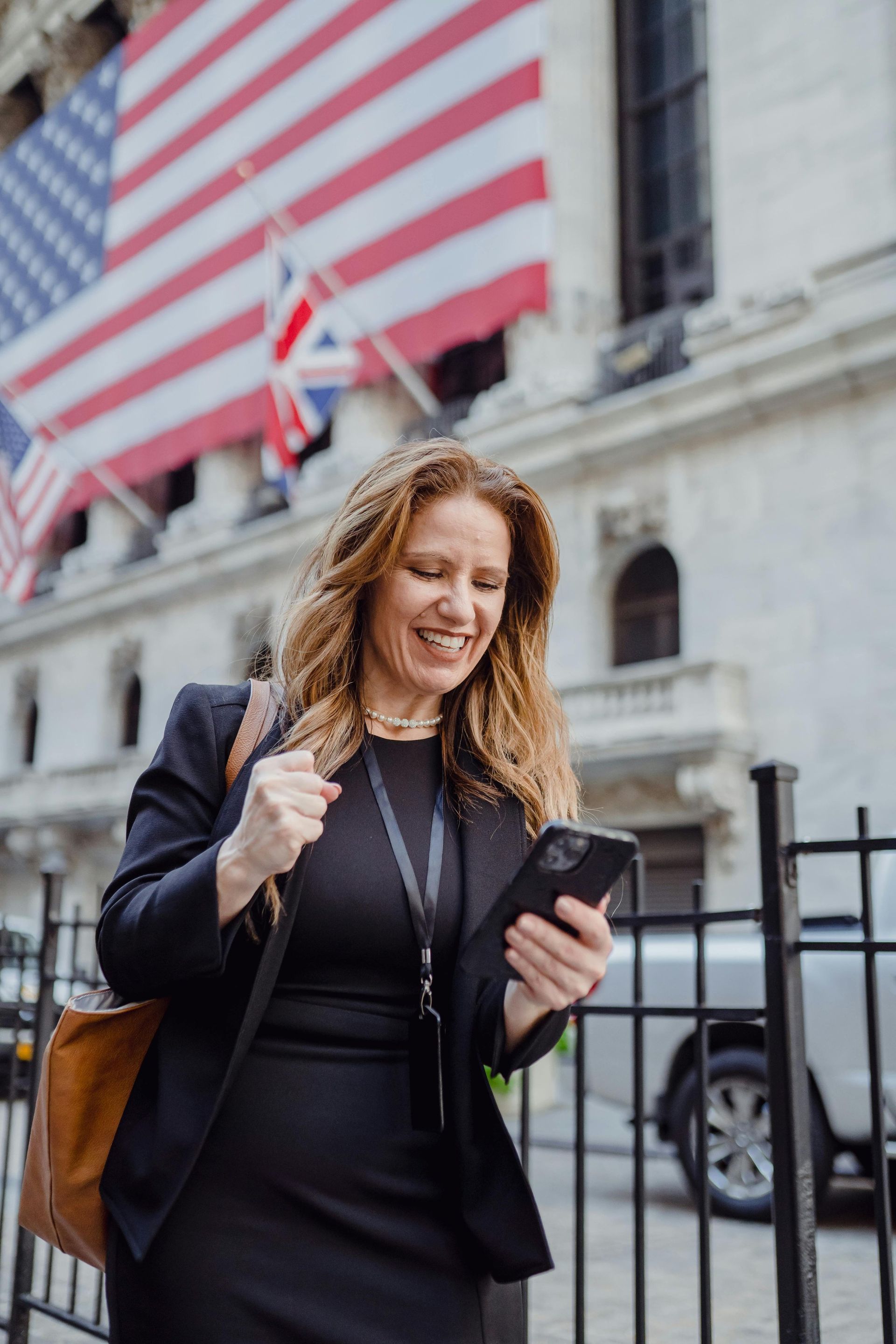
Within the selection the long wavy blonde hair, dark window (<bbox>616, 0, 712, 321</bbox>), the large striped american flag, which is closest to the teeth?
the long wavy blonde hair

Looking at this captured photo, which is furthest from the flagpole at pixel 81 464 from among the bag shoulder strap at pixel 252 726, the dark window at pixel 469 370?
the bag shoulder strap at pixel 252 726

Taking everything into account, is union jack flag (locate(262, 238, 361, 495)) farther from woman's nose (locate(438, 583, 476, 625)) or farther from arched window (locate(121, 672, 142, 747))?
woman's nose (locate(438, 583, 476, 625))

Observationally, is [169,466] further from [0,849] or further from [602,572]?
[0,849]

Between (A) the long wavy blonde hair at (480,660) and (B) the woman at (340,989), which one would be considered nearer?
(B) the woman at (340,989)

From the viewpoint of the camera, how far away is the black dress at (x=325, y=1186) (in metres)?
1.60

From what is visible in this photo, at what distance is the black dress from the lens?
5.24ft

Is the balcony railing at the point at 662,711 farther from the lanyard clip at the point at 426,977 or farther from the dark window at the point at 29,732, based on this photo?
the dark window at the point at 29,732

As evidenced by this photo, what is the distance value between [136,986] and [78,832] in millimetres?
24731

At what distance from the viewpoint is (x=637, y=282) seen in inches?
771

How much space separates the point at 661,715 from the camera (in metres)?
15.5

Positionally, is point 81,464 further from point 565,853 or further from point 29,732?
point 565,853

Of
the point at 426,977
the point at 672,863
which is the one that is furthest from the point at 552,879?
the point at 672,863

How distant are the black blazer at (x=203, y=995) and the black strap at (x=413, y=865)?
5 cm

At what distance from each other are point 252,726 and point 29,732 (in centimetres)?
2860
